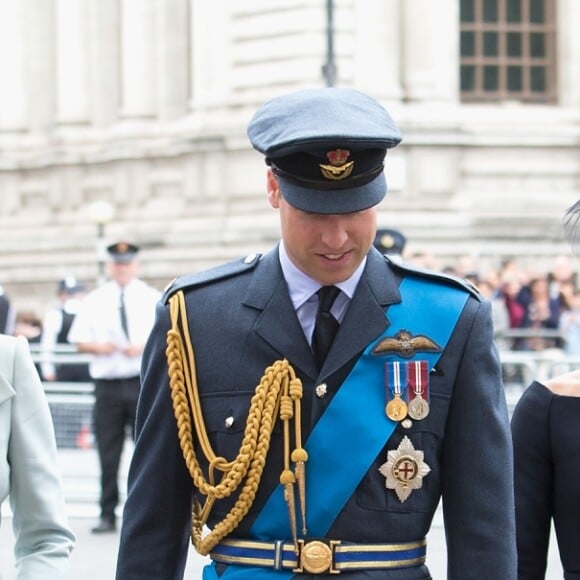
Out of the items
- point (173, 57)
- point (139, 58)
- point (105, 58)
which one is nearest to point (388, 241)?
point (173, 57)

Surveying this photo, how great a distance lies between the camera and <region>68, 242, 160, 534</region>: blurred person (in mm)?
12922

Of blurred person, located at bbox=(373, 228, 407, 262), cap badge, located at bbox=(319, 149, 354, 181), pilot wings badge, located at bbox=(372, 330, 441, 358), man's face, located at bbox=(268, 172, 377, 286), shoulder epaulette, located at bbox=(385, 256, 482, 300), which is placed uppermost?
cap badge, located at bbox=(319, 149, 354, 181)

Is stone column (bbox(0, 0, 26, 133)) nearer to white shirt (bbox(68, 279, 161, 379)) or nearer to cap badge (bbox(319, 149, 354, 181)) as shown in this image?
white shirt (bbox(68, 279, 161, 379))

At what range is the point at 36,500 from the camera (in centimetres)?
440

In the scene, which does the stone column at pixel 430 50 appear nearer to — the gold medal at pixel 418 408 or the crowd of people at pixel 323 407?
the crowd of people at pixel 323 407

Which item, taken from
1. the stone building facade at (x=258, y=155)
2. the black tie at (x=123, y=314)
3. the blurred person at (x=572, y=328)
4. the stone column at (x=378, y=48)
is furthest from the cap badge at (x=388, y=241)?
the stone column at (x=378, y=48)

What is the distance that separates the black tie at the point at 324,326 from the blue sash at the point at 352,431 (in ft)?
0.27

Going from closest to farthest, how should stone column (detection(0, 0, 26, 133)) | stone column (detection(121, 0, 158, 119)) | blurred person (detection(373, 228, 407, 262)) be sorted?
1. blurred person (detection(373, 228, 407, 262))
2. stone column (detection(121, 0, 158, 119))
3. stone column (detection(0, 0, 26, 133))

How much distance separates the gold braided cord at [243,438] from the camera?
4.11 metres

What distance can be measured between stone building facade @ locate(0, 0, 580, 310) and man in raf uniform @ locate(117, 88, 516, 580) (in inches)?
814

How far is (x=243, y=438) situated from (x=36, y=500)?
0.56m

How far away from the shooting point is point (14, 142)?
3244 centimetres

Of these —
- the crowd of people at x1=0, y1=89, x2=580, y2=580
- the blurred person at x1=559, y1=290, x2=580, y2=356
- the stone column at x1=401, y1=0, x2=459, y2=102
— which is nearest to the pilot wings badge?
the crowd of people at x1=0, y1=89, x2=580, y2=580

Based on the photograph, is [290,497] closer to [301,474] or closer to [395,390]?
[301,474]
